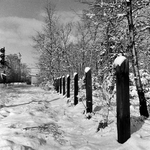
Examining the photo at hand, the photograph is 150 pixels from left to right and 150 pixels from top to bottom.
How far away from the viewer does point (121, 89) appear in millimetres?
2703

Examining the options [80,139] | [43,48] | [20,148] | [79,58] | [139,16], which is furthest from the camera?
[43,48]

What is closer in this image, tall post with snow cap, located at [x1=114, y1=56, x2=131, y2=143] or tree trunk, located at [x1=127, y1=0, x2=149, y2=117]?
tall post with snow cap, located at [x1=114, y1=56, x2=131, y2=143]

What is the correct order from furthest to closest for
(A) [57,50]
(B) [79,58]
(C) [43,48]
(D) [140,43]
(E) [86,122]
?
(C) [43,48] → (A) [57,50] → (B) [79,58] → (D) [140,43] → (E) [86,122]

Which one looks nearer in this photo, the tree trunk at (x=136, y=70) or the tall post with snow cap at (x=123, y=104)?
the tall post with snow cap at (x=123, y=104)

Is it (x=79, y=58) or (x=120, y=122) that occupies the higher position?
(x=79, y=58)

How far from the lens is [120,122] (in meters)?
2.69

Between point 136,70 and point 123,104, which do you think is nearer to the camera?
point 123,104

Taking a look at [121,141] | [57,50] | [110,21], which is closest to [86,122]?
[121,141]

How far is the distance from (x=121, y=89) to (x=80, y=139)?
3.93 feet

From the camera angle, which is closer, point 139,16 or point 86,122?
point 86,122

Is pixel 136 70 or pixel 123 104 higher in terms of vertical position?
pixel 136 70

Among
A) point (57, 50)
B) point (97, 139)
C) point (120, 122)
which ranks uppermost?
point (57, 50)

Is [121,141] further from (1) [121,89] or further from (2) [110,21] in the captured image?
(2) [110,21]

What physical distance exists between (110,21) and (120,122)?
3.01m
